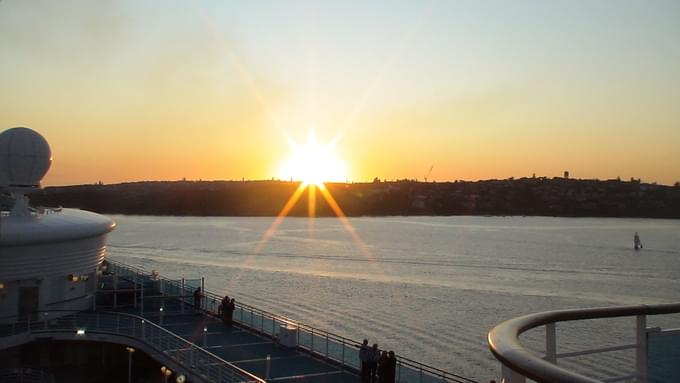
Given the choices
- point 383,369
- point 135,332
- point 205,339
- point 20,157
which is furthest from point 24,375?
point 383,369

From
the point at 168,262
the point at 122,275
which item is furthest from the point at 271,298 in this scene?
the point at 168,262

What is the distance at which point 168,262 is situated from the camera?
222 ft

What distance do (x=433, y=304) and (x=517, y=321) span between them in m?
40.8

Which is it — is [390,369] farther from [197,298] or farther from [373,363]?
[197,298]

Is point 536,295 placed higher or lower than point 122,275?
lower

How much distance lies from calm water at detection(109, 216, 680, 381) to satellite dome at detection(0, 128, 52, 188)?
1814cm

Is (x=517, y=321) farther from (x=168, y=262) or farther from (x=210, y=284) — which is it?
(x=168, y=262)

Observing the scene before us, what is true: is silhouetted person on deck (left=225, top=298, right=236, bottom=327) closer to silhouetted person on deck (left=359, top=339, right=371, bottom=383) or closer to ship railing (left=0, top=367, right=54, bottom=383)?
ship railing (left=0, top=367, right=54, bottom=383)

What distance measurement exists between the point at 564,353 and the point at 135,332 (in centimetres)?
1757

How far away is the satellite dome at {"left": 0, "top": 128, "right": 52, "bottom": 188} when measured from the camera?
23016 millimetres

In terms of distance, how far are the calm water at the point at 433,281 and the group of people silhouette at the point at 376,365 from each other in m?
12.6

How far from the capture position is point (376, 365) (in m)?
15.1

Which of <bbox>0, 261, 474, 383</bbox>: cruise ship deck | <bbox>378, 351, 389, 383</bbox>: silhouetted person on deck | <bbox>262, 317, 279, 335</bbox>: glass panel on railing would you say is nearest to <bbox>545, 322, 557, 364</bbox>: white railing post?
<bbox>0, 261, 474, 383</bbox>: cruise ship deck

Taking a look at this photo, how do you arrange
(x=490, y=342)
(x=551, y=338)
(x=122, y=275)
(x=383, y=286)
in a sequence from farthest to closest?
(x=383, y=286) → (x=122, y=275) → (x=551, y=338) → (x=490, y=342)
